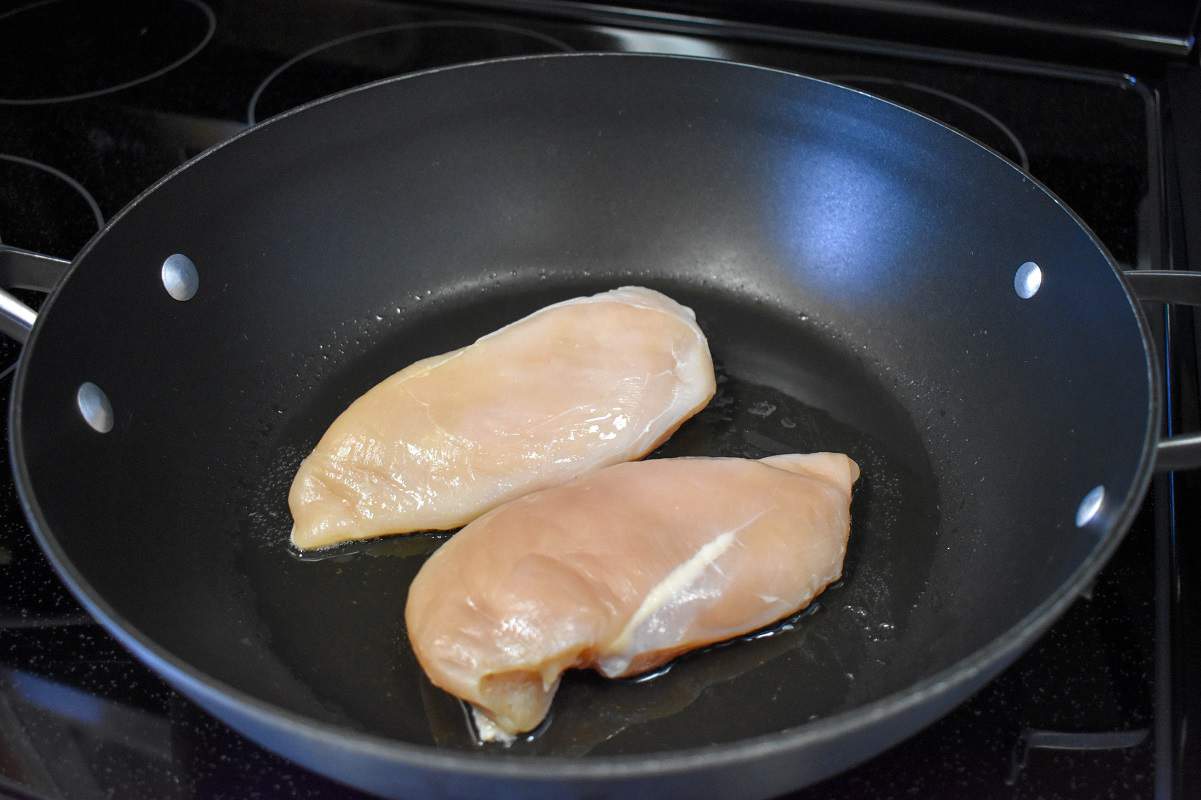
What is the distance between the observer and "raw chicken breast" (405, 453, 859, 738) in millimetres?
959

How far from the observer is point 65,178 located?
154 centimetres

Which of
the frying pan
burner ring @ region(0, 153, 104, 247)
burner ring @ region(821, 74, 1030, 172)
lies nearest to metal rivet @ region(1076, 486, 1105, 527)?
the frying pan

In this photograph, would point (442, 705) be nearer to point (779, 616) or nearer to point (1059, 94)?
point (779, 616)

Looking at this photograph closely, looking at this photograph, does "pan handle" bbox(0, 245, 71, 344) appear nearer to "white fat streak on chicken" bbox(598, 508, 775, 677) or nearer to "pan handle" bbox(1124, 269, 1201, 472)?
"white fat streak on chicken" bbox(598, 508, 775, 677)

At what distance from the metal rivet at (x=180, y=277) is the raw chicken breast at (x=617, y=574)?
0.47 m

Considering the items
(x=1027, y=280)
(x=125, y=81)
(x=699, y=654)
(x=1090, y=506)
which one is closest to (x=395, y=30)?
(x=125, y=81)

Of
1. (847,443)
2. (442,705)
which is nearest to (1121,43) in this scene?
(847,443)

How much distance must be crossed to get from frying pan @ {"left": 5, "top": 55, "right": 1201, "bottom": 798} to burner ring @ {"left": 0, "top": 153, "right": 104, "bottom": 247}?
0.33 m

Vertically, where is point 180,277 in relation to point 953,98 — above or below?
below

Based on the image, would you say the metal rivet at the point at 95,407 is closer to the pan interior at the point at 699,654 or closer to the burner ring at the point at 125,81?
the pan interior at the point at 699,654

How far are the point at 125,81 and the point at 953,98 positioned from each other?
55.1 inches

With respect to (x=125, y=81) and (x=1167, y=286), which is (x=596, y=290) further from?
(x=125, y=81)

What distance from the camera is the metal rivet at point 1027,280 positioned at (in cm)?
121

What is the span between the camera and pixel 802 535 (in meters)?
1.07
